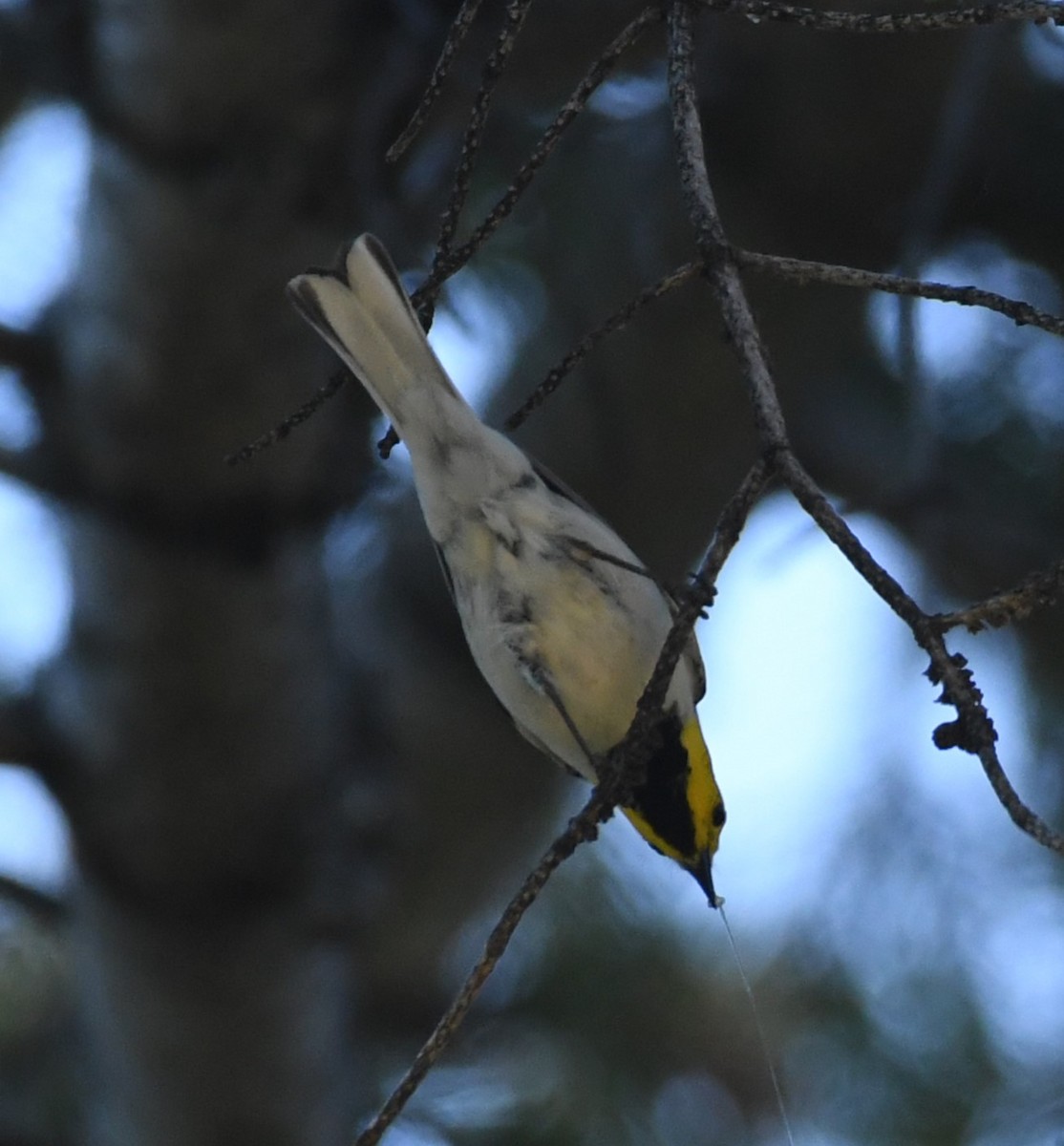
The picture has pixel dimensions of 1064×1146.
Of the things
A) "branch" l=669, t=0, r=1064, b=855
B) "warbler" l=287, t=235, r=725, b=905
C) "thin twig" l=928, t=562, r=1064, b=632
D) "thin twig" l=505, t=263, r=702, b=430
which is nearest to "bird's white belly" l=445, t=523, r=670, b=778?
"warbler" l=287, t=235, r=725, b=905

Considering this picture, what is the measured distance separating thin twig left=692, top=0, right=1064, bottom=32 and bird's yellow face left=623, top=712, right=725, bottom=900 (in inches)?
51.4

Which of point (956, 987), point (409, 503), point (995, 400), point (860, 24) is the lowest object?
point (860, 24)

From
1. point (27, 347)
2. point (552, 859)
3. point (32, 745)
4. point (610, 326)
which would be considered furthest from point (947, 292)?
point (32, 745)

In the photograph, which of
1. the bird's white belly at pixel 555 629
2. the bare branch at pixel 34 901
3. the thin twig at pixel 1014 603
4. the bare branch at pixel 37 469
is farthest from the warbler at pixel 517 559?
the bare branch at pixel 34 901

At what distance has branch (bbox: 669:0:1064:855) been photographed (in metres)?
1.15

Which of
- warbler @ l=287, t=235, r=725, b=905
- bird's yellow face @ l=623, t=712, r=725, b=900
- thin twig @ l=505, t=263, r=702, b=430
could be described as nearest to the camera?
thin twig @ l=505, t=263, r=702, b=430

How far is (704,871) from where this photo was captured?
256 centimetres

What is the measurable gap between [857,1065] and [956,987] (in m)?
0.30

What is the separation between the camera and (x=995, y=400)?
12.6 ft

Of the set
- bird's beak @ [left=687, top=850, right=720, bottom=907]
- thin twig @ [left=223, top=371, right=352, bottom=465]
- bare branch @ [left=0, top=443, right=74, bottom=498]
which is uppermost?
bare branch @ [left=0, top=443, right=74, bottom=498]

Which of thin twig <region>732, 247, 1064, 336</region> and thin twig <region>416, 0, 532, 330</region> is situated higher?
thin twig <region>416, 0, 532, 330</region>

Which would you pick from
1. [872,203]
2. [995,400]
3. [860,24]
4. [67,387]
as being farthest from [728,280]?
[995,400]

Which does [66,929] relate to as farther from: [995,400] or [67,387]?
[995,400]

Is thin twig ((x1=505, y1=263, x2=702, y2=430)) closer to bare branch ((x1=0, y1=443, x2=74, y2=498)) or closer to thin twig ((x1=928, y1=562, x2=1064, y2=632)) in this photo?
thin twig ((x1=928, y1=562, x2=1064, y2=632))
